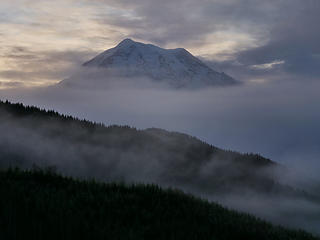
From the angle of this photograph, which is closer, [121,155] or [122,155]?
[121,155]

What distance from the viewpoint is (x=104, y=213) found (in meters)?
7.60

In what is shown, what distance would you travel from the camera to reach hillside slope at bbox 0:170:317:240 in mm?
5914

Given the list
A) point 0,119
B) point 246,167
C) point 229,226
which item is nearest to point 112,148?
point 0,119

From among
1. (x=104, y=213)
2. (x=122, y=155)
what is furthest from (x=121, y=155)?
(x=104, y=213)

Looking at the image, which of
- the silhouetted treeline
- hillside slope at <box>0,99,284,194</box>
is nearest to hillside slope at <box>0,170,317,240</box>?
hillside slope at <box>0,99,284,194</box>

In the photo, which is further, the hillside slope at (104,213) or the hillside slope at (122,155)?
the hillside slope at (122,155)

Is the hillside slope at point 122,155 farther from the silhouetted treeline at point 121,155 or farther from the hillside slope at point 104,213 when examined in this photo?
the hillside slope at point 104,213

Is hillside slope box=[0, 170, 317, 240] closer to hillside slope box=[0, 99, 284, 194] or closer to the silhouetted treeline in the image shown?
hillside slope box=[0, 99, 284, 194]

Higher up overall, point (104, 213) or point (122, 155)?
point (122, 155)

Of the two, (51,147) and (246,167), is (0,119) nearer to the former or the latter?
(51,147)

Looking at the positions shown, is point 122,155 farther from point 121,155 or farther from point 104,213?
point 104,213

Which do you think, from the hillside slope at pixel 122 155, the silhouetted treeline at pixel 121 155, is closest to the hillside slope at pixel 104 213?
the hillside slope at pixel 122 155

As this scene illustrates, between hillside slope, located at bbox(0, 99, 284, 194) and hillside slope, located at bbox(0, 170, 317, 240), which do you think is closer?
hillside slope, located at bbox(0, 170, 317, 240)

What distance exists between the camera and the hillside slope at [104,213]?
591 cm
